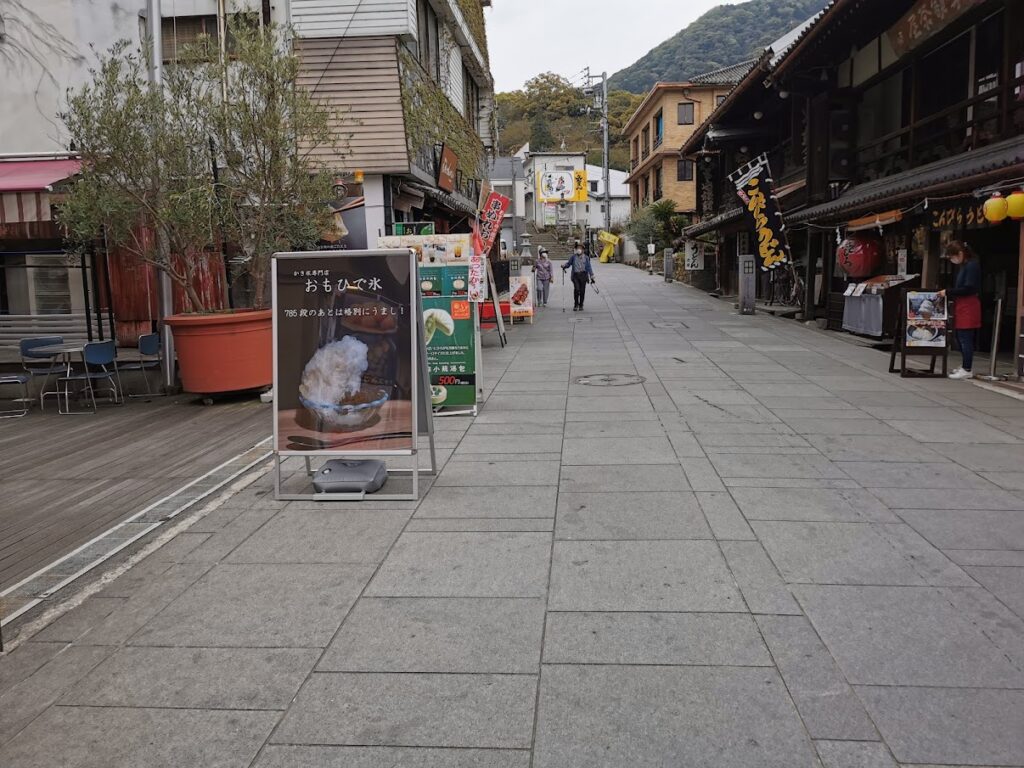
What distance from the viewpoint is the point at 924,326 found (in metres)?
10.8

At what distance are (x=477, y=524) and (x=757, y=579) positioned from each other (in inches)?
70.3

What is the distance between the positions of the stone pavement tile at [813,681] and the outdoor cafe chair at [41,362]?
962 cm

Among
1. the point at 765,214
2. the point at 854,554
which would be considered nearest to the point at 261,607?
the point at 854,554

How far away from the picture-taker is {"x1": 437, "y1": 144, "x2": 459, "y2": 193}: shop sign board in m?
18.2

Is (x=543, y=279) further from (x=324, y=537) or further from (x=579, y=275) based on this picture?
(x=324, y=537)

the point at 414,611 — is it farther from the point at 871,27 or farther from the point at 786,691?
the point at 871,27

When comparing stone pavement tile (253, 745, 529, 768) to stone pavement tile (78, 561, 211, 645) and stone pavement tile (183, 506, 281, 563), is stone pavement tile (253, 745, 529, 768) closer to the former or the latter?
stone pavement tile (78, 561, 211, 645)

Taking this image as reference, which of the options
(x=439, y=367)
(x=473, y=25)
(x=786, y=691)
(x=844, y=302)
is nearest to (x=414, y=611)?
(x=786, y=691)

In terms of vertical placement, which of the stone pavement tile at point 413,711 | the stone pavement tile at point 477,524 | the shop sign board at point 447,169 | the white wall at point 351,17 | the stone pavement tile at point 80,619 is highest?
the white wall at point 351,17

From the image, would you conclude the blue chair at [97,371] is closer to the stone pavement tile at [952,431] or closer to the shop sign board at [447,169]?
the shop sign board at [447,169]

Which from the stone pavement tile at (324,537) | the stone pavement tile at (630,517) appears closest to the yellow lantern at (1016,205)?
the stone pavement tile at (630,517)

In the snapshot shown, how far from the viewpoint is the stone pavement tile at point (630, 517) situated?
501 centimetres

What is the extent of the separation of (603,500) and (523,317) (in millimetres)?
14396

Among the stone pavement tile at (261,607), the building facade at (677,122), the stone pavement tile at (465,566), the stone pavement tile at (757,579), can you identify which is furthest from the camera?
the building facade at (677,122)
